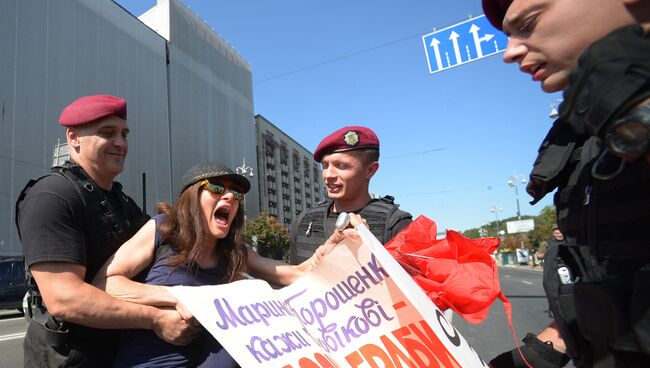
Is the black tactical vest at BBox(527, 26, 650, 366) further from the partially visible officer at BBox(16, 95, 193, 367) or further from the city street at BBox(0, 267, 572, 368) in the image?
the city street at BBox(0, 267, 572, 368)

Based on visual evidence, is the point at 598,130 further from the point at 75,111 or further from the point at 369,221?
the point at 75,111

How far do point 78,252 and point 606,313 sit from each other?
184 cm

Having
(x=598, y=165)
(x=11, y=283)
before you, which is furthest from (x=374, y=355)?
(x=11, y=283)

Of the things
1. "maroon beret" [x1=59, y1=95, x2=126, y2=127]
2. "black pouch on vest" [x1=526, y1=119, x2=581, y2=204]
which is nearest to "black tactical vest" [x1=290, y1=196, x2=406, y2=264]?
"black pouch on vest" [x1=526, y1=119, x2=581, y2=204]

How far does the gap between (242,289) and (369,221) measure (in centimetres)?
85

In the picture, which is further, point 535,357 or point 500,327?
point 500,327

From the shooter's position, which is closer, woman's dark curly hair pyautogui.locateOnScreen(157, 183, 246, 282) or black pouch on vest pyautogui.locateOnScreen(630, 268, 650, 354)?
black pouch on vest pyautogui.locateOnScreen(630, 268, 650, 354)

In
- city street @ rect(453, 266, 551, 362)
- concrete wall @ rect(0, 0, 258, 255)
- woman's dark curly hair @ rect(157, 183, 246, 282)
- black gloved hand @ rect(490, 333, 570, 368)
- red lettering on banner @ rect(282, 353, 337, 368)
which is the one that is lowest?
city street @ rect(453, 266, 551, 362)

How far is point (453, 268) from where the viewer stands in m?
1.70

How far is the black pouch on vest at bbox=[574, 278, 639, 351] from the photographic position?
3.07 ft

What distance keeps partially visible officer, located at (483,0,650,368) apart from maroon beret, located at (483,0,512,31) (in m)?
0.26

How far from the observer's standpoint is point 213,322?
171 cm

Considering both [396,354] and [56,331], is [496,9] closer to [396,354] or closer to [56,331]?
[396,354]

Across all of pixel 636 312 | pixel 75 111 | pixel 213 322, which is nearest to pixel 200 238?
pixel 213 322
